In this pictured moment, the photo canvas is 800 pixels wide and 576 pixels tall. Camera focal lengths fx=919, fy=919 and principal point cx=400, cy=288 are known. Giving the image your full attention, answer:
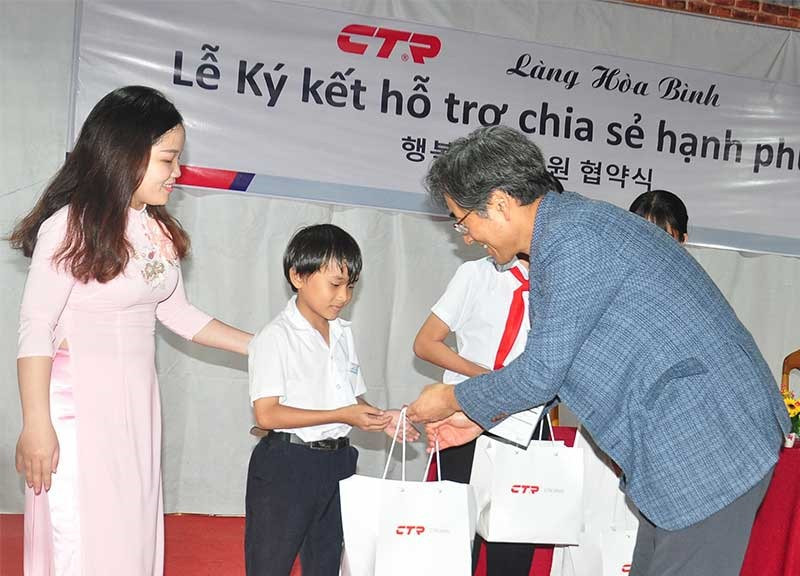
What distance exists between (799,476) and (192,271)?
2888mm

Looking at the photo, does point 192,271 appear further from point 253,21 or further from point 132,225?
point 132,225

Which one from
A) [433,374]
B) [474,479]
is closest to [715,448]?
[474,479]

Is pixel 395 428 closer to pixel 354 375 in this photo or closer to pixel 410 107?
pixel 354 375

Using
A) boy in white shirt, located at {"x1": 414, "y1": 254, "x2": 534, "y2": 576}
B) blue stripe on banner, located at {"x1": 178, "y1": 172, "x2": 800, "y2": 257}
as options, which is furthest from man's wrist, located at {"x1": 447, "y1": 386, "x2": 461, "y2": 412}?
blue stripe on banner, located at {"x1": 178, "y1": 172, "x2": 800, "y2": 257}

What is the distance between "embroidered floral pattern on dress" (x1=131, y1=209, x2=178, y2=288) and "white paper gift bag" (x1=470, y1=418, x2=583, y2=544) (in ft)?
3.22

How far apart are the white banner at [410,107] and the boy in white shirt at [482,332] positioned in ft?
5.94

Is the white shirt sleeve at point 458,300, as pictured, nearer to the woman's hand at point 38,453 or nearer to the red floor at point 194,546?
the woman's hand at point 38,453

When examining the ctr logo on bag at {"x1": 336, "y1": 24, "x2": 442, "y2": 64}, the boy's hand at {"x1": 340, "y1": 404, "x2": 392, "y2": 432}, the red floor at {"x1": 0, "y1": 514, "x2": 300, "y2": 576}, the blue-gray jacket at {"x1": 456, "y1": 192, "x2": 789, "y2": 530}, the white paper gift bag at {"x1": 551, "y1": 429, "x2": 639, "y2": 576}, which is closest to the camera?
the blue-gray jacket at {"x1": 456, "y1": 192, "x2": 789, "y2": 530}

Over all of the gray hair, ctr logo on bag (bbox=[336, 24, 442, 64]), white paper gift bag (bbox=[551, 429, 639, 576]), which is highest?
ctr logo on bag (bbox=[336, 24, 442, 64])

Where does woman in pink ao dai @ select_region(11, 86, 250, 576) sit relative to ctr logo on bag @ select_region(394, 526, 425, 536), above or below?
above

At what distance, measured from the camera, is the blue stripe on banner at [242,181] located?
4.36m

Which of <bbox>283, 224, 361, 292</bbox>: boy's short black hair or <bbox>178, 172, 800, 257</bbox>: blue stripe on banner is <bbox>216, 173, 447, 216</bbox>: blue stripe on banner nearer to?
<bbox>178, 172, 800, 257</bbox>: blue stripe on banner

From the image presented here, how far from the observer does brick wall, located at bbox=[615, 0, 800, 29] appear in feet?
16.8

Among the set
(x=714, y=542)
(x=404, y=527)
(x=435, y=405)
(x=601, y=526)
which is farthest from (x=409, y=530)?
(x=601, y=526)
